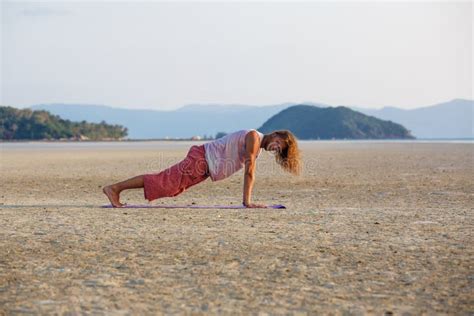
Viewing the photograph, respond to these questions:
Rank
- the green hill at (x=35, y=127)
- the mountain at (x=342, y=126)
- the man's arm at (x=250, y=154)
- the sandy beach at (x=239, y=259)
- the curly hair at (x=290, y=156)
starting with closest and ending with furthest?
the sandy beach at (x=239, y=259), the man's arm at (x=250, y=154), the curly hair at (x=290, y=156), the green hill at (x=35, y=127), the mountain at (x=342, y=126)

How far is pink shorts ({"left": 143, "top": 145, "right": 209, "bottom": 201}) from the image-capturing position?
34.9ft

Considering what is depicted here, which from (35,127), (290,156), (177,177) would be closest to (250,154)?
(290,156)

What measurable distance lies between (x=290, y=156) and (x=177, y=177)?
1.50 metres

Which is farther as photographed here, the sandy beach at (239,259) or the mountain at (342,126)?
the mountain at (342,126)

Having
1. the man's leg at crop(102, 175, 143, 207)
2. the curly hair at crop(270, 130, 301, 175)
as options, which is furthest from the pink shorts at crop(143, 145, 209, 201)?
the curly hair at crop(270, 130, 301, 175)

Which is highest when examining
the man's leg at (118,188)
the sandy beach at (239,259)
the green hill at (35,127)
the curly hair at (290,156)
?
the green hill at (35,127)

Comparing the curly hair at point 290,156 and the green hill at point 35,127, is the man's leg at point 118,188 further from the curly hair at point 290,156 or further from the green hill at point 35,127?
the green hill at point 35,127

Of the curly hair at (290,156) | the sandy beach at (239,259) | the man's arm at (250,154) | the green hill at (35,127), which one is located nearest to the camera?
the sandy beach at (239,259)

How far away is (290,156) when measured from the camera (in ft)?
35.2

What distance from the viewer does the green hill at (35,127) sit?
449 ft

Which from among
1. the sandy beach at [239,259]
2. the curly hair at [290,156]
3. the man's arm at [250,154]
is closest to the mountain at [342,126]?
the curly hair at [290,156]

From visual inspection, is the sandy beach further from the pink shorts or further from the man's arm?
the man's arm

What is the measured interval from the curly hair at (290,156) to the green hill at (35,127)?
130 m

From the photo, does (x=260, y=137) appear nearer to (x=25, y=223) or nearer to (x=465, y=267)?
(x=25, y=223)
